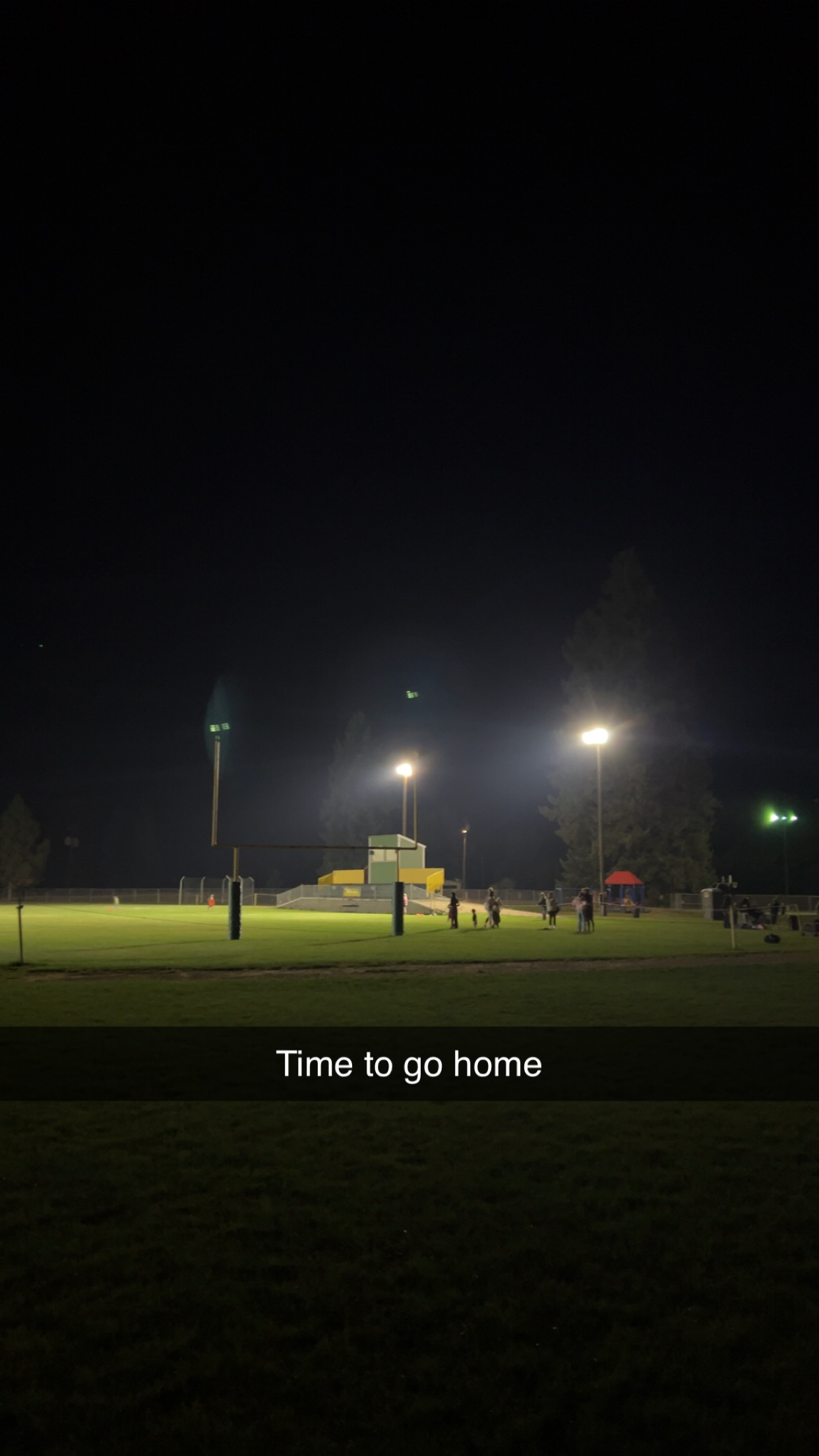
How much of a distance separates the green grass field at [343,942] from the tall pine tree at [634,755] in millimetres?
21598

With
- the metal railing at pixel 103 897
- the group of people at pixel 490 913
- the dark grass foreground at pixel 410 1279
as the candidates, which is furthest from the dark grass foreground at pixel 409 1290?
the metal railing at pixel 103 897

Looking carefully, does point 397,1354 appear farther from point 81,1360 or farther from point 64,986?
point 64,986

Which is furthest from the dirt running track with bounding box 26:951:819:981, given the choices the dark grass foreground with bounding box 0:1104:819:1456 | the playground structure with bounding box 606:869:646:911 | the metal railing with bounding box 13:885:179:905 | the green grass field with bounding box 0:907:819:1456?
the metal railing with bounding box 13:885:179:905

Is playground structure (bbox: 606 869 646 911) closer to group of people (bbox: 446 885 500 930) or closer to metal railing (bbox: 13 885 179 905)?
group of people (bbox: 446 885 500 930)

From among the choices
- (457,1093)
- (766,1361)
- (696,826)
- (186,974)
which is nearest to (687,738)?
(696,826)

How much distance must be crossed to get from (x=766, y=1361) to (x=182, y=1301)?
2764 mm

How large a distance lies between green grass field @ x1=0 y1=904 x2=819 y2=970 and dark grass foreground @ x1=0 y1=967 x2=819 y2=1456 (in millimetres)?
13085

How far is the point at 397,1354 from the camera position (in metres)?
3.86

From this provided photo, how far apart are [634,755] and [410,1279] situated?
62053mm

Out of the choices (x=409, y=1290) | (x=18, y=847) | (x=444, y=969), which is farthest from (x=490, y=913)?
(x=18, y=847)

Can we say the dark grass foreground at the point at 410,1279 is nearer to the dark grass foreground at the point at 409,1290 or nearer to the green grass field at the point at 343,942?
the dark grass foreground at the point at 409,1290

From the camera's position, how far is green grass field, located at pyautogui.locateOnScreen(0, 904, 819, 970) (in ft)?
68.9
